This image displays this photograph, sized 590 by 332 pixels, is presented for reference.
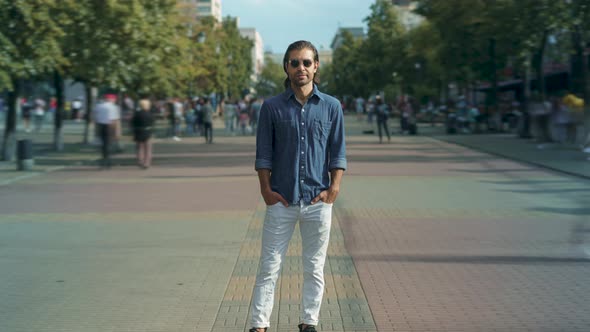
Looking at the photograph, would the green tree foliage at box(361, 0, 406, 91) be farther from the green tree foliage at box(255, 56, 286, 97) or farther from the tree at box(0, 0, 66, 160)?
the green tree foliage at box(255, 56, 286, 97)

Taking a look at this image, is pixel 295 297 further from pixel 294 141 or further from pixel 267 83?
pixel 267 83

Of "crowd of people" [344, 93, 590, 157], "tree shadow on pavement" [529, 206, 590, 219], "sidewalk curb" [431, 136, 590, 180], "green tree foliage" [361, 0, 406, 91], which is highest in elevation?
"green tree foliage" [361, 0, 406, 91]

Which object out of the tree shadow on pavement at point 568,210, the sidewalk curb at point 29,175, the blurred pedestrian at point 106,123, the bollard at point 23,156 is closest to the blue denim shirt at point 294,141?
the tree shadow on pavement at point 568,210

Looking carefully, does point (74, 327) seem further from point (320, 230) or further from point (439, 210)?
point (439, 210)

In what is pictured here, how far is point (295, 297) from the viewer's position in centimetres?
664

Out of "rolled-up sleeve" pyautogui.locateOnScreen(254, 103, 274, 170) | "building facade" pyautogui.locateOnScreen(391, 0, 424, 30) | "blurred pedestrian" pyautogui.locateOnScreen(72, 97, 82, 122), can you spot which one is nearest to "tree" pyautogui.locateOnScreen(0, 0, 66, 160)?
"rolled-up sleeve" pyautogui.locateOnScreen(254, 103, 274, 170)

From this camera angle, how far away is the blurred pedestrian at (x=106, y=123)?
2114 centimetres

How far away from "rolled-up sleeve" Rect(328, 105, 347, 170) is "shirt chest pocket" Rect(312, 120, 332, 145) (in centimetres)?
4

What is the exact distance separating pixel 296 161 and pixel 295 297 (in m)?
2.05

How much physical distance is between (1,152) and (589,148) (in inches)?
654

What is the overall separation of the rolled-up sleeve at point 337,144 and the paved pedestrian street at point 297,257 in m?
1.30

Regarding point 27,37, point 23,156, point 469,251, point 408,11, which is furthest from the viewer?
point 408,11

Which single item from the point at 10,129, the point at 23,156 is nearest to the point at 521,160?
the point at 23,156

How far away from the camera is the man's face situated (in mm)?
4816
